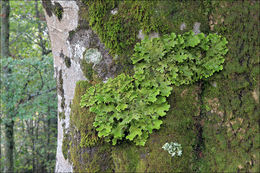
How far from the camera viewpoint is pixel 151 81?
1.54 meters

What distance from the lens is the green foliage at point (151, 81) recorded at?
1499 millimetres

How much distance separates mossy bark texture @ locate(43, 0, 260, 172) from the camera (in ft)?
4.62

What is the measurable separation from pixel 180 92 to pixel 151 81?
25 cm

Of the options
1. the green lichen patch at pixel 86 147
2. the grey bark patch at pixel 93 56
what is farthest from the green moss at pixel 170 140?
the grey bark patch at pixel 93 56

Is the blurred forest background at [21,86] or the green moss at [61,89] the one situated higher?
the blurred forest background at [21,86]

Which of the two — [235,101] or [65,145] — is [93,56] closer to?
[65,145]

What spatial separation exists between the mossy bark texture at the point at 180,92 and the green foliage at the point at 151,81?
0.08 metres

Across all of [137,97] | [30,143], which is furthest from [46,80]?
[137,97]

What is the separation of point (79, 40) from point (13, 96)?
424cm

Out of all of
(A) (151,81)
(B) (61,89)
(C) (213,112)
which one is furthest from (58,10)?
(C) (213,112)

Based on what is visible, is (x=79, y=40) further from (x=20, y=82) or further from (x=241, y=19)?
(x=20, y=82)

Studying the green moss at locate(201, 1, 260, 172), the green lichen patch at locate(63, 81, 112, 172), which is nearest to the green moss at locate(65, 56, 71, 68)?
the green lichen patch at locate(63, 81, 112, 172)

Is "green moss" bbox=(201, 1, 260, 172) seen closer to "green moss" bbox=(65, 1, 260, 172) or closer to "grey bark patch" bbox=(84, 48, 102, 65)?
"green moss" bbox=(65, 1, 260, 172)

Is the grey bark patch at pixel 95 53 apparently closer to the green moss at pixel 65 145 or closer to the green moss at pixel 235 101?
the green moss at pixel 65 145
